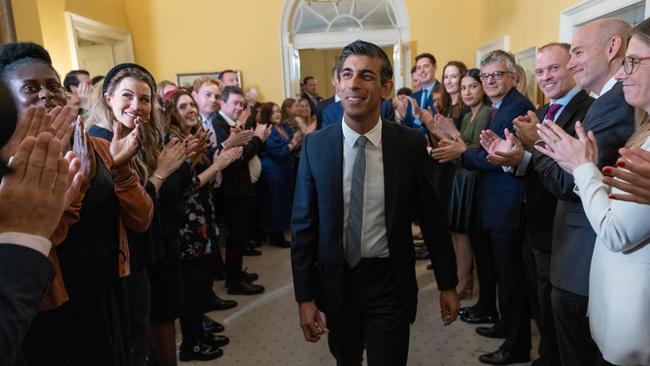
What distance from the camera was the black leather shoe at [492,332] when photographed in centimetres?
263

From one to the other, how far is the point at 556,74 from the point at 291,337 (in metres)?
2.16

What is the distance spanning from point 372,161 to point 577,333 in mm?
1013

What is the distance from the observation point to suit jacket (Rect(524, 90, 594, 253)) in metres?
1.83

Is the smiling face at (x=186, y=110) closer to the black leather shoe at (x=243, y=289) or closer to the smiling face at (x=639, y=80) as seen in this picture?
the black leather shoe at (x=243, y=289)

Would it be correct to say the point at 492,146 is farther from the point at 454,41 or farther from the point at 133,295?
the point at 454,41

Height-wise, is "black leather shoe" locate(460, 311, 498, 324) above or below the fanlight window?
below

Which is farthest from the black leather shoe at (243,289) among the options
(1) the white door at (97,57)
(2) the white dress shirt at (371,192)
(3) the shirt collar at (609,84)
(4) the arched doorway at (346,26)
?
(1) the white door at (97,57)

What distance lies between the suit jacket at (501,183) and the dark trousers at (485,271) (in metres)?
0.40

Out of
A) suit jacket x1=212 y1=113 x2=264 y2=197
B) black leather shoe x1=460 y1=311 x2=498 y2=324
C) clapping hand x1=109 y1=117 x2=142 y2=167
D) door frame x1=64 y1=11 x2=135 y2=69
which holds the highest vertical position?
door frame x1=64 y1=11 x2=135 y2=69

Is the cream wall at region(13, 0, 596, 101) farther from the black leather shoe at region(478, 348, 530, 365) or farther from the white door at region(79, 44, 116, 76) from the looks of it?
the black leather shoe at region(478, 348, 530, 365)

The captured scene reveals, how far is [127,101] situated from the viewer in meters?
1.90

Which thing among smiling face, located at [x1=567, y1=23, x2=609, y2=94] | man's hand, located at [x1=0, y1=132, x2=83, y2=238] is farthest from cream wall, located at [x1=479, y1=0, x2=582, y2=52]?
man's hand, located at [x1=0, y1=132, x2=83, y2=238]

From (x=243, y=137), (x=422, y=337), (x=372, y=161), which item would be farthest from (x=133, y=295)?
(x=422, y=337)

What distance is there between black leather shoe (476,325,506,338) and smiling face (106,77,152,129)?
7.65 feet
